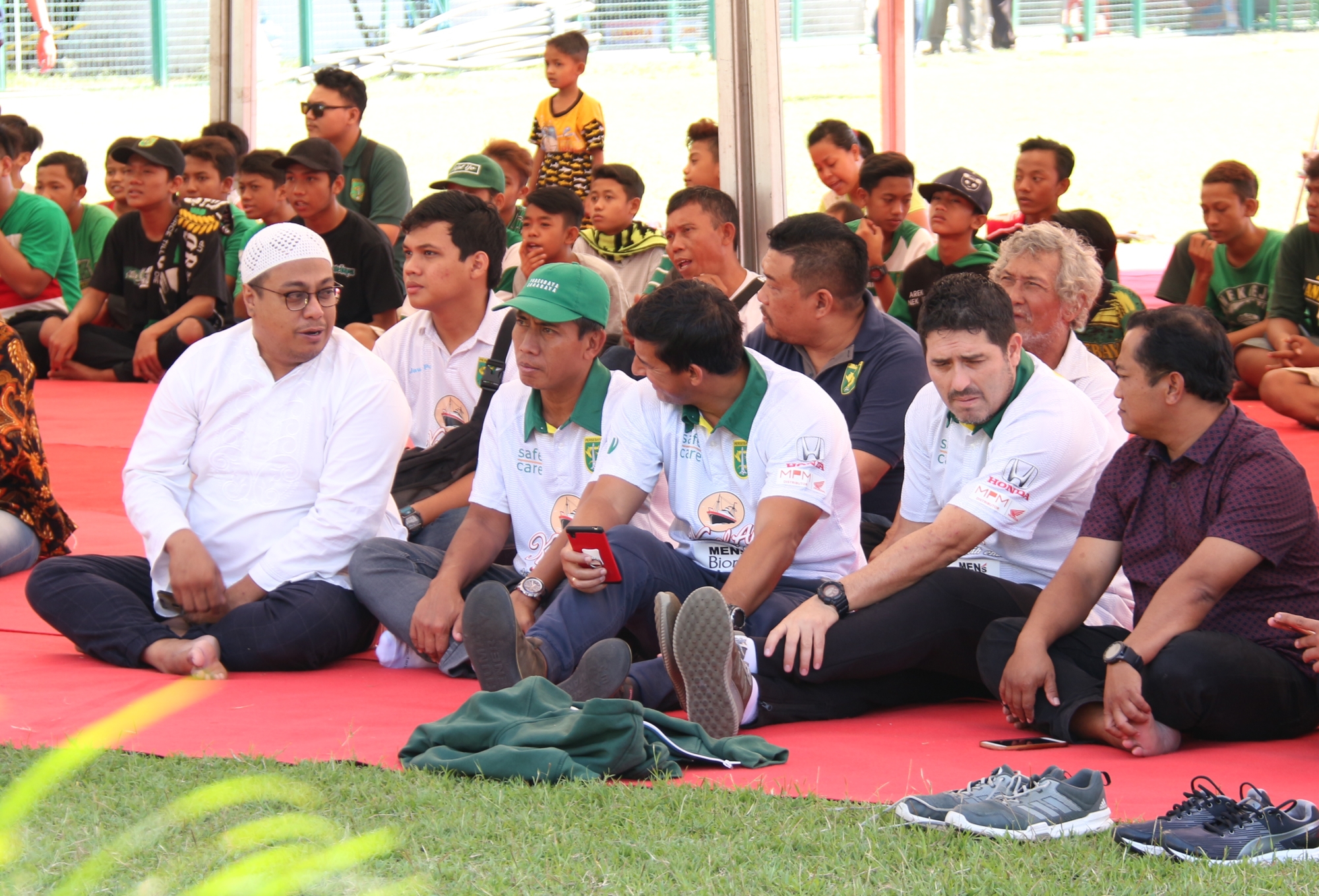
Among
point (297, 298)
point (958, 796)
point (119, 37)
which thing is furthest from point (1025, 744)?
point (119, 37)

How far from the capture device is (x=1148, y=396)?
2.81m

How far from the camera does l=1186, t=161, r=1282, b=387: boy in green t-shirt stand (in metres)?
6.70

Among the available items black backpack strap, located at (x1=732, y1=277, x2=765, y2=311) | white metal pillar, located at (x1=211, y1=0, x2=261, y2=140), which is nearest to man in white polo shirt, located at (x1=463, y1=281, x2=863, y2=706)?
black backpack strap, located at (x1=732, y1=277, x2=765, y2=311)

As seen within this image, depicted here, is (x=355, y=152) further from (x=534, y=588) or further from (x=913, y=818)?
(x=913, y=818)

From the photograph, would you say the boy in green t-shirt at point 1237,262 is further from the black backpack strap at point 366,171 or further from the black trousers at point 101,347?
the black trousers at point 101,347

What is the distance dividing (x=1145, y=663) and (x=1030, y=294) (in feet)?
4.27

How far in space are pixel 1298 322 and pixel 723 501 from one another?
14.2 ft

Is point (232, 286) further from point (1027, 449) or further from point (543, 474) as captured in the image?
point (1027, 449)

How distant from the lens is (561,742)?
250cm

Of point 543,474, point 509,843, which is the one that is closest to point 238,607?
point 543,474

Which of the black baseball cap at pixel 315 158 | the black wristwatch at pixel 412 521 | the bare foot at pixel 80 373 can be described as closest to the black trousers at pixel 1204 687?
the black wristwatch at pixel 412 521

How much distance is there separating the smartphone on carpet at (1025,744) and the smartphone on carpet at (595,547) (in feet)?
2.78

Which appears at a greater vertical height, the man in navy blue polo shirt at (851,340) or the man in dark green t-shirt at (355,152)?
the man in dark green t-shirt at (355,152)

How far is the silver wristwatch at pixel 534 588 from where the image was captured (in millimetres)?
3361
